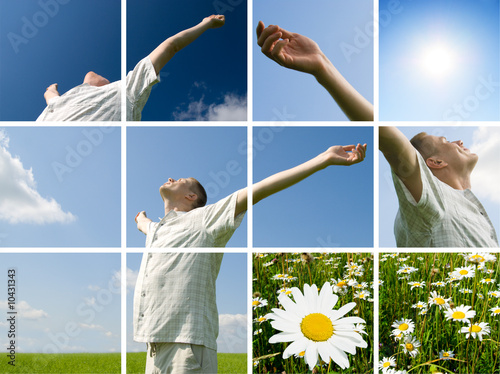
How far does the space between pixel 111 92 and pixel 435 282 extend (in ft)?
5.49

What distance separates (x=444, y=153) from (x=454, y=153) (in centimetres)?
4

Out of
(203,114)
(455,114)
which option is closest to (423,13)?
(455,114)

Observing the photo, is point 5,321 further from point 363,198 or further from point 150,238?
point 363,198

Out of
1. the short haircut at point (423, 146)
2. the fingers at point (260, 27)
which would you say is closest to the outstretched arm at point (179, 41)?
the fingers at point (260, 27)

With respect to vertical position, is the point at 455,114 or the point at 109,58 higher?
the point at 109,58

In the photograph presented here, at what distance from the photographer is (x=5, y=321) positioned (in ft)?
6.62

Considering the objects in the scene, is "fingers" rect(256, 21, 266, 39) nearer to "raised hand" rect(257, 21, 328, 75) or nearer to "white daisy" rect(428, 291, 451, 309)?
"raised hand" rect(257, 21, 328, 75)

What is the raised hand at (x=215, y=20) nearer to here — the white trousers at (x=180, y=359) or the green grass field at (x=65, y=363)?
the white trousers at (x=180, y=359)

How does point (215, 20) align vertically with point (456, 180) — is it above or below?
above

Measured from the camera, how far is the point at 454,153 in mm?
2080

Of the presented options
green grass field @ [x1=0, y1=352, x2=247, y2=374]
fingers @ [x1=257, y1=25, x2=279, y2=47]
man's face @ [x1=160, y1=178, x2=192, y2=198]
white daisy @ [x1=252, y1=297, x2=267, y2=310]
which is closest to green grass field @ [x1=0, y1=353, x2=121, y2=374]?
green grass field @ [x1=0, y1=352, x2=247, y2=374]

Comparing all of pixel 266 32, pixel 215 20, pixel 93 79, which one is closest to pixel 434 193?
pixel 266 32

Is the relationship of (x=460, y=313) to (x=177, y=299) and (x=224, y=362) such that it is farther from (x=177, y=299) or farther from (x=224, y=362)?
(x=177, y=299)

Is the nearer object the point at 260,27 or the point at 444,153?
the point at 260,27
